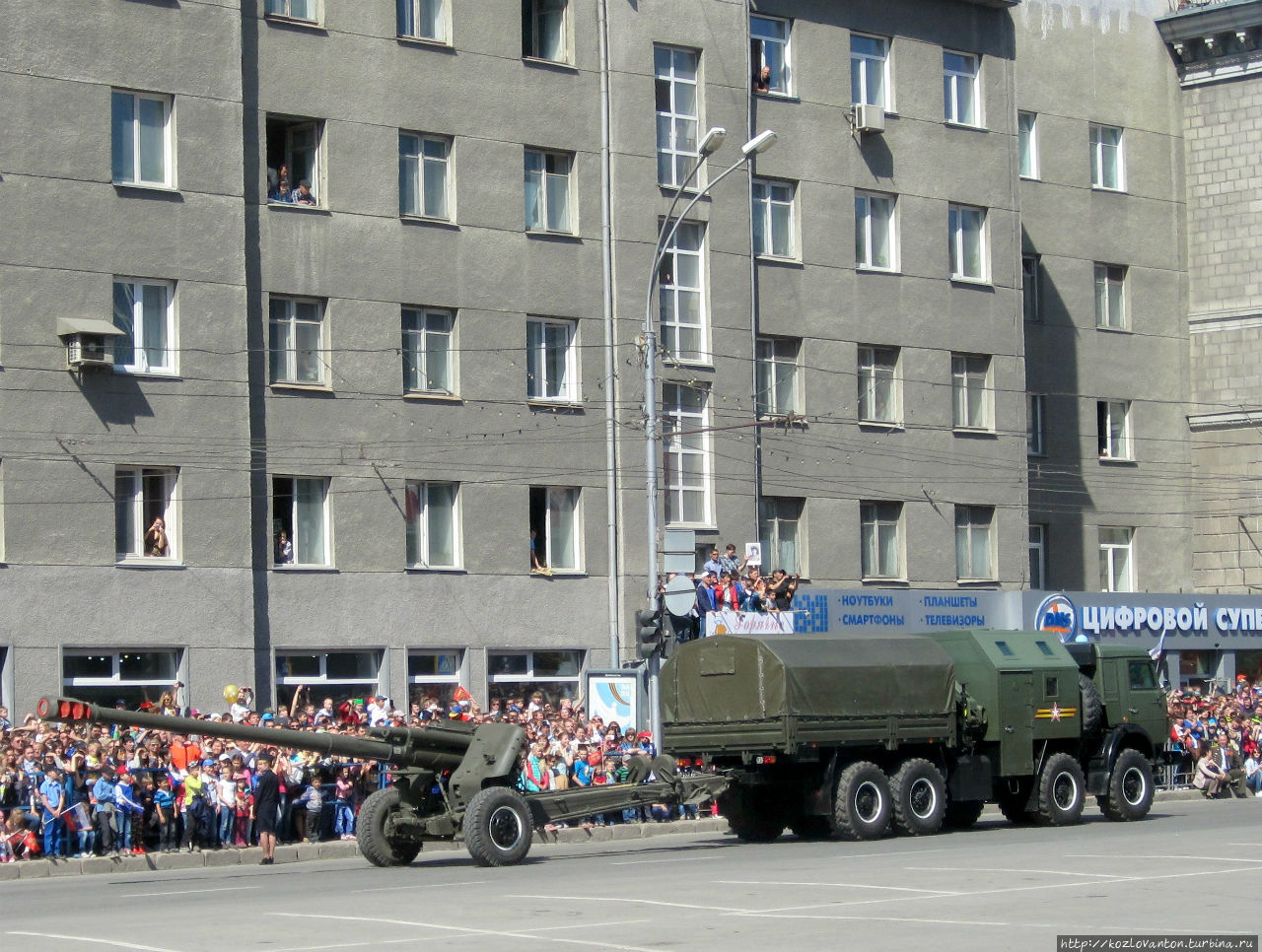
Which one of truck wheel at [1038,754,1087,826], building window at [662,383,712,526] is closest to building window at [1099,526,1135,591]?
building window at [662,383,712,526]

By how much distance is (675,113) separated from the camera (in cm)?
3903

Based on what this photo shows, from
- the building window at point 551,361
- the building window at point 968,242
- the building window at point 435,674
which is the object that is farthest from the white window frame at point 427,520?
the building window at point 968,242

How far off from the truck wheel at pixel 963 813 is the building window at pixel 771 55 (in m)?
18.1

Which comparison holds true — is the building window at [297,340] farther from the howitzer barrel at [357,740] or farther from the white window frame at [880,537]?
the howitzer barrel at [357,740]

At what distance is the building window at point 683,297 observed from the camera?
126ft

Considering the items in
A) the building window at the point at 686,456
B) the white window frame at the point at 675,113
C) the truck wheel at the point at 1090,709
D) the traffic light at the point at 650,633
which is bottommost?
the truck wheel at the point at 1090,709

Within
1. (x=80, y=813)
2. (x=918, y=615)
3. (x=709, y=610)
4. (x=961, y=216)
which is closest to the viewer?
(x=80, y=813)

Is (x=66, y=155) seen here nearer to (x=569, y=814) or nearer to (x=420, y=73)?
(x=420, y=73)

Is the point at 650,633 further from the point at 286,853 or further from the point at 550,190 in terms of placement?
the point at 550,190

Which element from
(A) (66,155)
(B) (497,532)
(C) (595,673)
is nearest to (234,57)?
(A) (66,155)

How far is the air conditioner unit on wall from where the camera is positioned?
41.4 m

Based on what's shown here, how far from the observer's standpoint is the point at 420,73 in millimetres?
35719

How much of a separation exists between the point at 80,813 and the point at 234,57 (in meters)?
14.0

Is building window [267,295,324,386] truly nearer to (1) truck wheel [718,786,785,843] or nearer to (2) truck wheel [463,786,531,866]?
(1) truck wheel [718,786,785,843]
